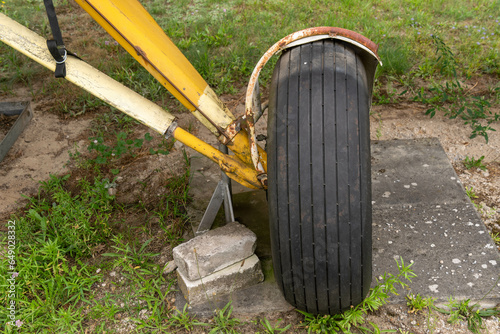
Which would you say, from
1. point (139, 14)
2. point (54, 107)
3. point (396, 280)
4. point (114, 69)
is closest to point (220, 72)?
point (114, 69)

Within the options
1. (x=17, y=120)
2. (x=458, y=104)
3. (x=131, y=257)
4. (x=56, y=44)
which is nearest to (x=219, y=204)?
(x=131, y=257)

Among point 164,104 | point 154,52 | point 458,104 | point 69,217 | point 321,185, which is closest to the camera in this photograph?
point 321,185

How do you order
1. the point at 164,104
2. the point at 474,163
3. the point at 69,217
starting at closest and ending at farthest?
the point at 69,217 → the point at 474,163 → the point at 164,104

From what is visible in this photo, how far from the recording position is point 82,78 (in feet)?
6.47

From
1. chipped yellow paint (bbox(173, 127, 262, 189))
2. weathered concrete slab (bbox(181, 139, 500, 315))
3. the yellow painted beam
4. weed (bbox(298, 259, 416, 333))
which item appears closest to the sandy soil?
weathered concrete slab (bbox(181, 139, 500, 315))

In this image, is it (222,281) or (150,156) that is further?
(150,156)

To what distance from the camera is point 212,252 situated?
2.03 m

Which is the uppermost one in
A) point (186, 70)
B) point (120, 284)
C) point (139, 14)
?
point (139, 14)

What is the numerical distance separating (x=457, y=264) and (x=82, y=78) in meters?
1.92

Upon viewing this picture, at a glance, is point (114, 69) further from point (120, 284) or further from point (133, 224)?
point (120, 284)

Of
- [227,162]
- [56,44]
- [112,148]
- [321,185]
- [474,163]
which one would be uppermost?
[56,44]

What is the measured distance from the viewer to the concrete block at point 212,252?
2.02 metres

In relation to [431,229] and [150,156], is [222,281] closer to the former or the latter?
[431,229]

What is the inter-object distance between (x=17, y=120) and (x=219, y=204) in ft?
6.58
